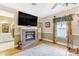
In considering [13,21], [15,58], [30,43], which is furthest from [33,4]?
[15,58]

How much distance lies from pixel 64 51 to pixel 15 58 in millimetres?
885

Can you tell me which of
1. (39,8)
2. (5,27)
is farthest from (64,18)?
(5,27)

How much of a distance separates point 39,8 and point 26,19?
0.32 meters

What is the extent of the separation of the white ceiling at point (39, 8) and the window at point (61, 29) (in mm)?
246

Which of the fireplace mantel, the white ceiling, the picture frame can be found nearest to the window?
the white ceiling

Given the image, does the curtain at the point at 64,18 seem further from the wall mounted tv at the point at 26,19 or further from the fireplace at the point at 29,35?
the fireplace at the point at 29,35

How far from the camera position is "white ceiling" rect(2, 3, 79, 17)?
5.63 feet

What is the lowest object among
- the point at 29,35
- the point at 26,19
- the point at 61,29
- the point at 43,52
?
the point at 43,52

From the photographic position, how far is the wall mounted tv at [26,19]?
67.6 inches

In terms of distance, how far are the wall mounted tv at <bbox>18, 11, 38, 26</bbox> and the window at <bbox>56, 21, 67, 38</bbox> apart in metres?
0.46

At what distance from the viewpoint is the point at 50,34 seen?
6.17ft

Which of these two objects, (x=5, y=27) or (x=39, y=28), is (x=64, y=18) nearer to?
(x=39, y=28)

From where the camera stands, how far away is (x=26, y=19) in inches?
71.3

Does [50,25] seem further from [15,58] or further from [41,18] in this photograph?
[15,58]
